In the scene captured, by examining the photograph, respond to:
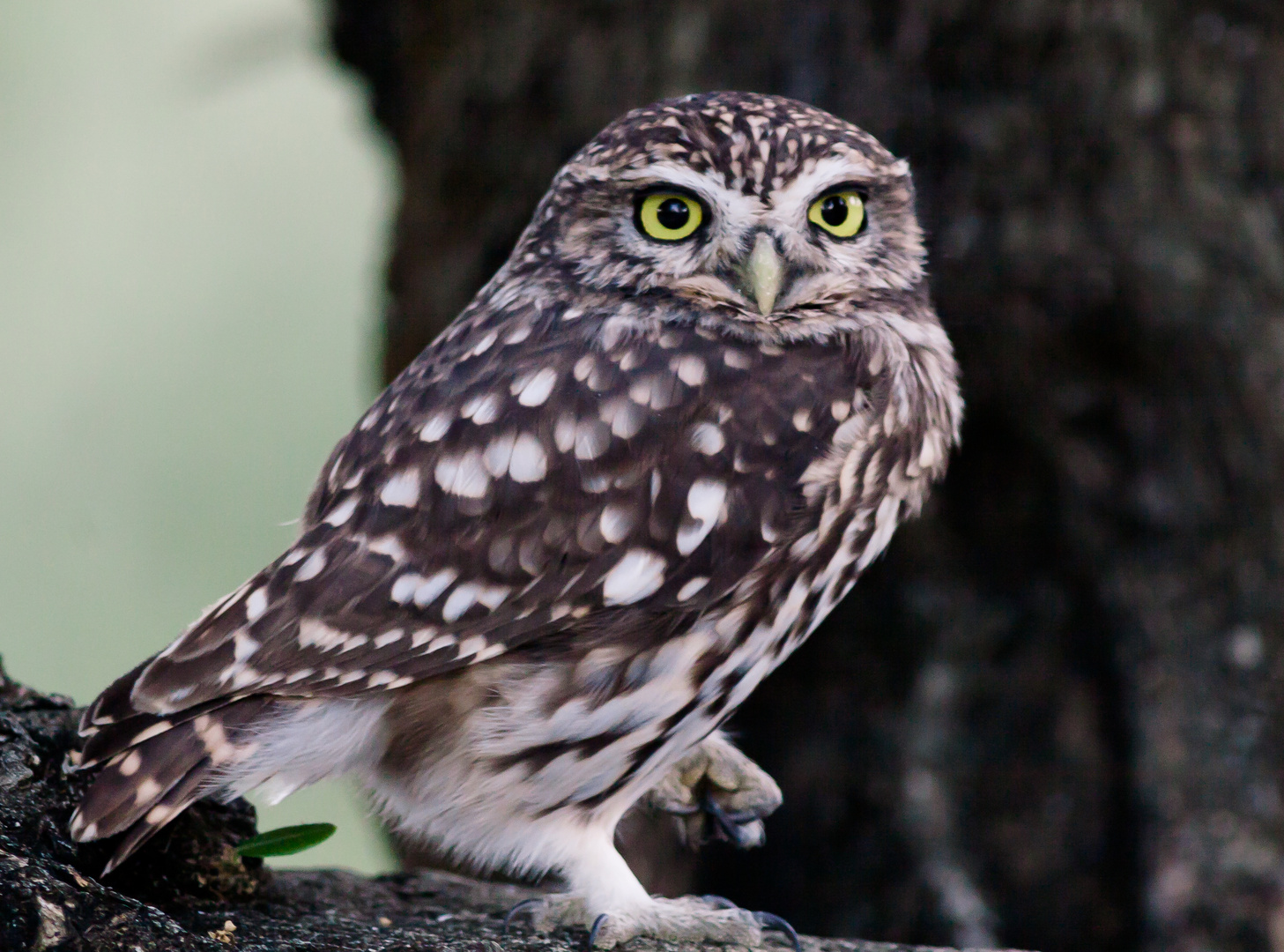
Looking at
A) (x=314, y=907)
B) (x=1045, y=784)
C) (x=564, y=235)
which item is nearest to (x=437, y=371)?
(x=564, y=235)

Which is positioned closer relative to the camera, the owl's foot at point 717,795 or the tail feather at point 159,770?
the tail feather at point 159,770

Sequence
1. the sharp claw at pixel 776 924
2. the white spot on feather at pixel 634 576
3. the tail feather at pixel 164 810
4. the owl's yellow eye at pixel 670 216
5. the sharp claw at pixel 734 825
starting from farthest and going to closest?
the sharp claw at pixel 734 825, the owl's yellow eye at pixel 670 216, the sharp claw at pixel 776 924, the white spot on feather at pixel 634 576, the tail feather at pixel 164 810

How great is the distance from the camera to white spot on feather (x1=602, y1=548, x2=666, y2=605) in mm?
2225

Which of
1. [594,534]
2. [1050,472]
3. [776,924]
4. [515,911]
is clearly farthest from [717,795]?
[1050,472]

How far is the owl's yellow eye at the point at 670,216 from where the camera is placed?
2488 millimetres

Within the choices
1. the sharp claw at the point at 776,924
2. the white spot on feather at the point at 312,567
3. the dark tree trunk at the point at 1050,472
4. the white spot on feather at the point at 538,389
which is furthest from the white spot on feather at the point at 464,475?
the dark tree trunk at the point at 1050,472

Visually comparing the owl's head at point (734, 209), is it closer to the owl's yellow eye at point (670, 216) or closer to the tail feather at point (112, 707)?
the owl's yellow eye at point (670, 216)

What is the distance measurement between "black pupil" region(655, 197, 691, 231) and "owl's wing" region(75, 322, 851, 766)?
29 centimetres

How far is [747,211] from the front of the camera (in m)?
2.44

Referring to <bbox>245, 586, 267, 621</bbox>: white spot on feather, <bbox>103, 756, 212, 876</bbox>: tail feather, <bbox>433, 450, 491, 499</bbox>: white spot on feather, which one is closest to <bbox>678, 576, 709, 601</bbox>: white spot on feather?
<bbox>433, 450, 491, 499</bbox>: white spot on feather

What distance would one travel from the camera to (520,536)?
88.0 inches

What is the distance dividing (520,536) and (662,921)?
0.71 metres

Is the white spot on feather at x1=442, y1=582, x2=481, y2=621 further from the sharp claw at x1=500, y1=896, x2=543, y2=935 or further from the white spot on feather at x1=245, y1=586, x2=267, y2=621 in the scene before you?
the sharp claw at x1=500, y1=896, x2=543, y2=935

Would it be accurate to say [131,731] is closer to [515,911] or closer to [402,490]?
[402,490]
